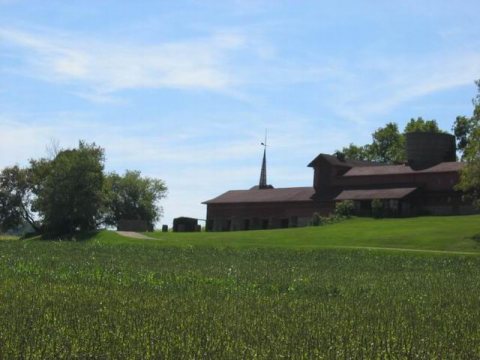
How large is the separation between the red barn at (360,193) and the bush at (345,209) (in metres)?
1.07

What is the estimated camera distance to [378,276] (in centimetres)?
2900

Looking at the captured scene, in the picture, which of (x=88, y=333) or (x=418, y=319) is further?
(x=418, y=319)

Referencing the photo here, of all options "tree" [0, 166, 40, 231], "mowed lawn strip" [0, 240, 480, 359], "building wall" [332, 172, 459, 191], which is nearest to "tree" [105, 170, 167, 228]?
"tree" [0, 166, 40, 231]

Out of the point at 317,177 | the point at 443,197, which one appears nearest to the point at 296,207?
the point at 317,177

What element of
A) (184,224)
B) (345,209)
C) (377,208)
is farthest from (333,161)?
(184,224)

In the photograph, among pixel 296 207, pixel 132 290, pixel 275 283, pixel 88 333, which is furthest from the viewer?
pixel 296 207

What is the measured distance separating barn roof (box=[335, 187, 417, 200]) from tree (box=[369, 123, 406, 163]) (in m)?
39.3

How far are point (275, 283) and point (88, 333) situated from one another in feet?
42.4

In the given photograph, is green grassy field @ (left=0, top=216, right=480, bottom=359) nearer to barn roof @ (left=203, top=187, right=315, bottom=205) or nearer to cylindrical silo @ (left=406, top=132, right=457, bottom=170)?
barn roof @ (left=203, top=187, right=315, bottom=205)

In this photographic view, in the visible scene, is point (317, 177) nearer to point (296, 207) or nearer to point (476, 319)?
point (296, 207)

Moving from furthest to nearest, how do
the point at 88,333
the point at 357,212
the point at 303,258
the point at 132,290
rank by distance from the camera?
the point at 357,212
the point at 303,258
the point at 132,290
the point at 88,333

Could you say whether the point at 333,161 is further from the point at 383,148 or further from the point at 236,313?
the point at 236,313

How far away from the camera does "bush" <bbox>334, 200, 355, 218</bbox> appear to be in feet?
281

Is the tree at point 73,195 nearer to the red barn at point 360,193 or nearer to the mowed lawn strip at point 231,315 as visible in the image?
the red barn at point 360,193
